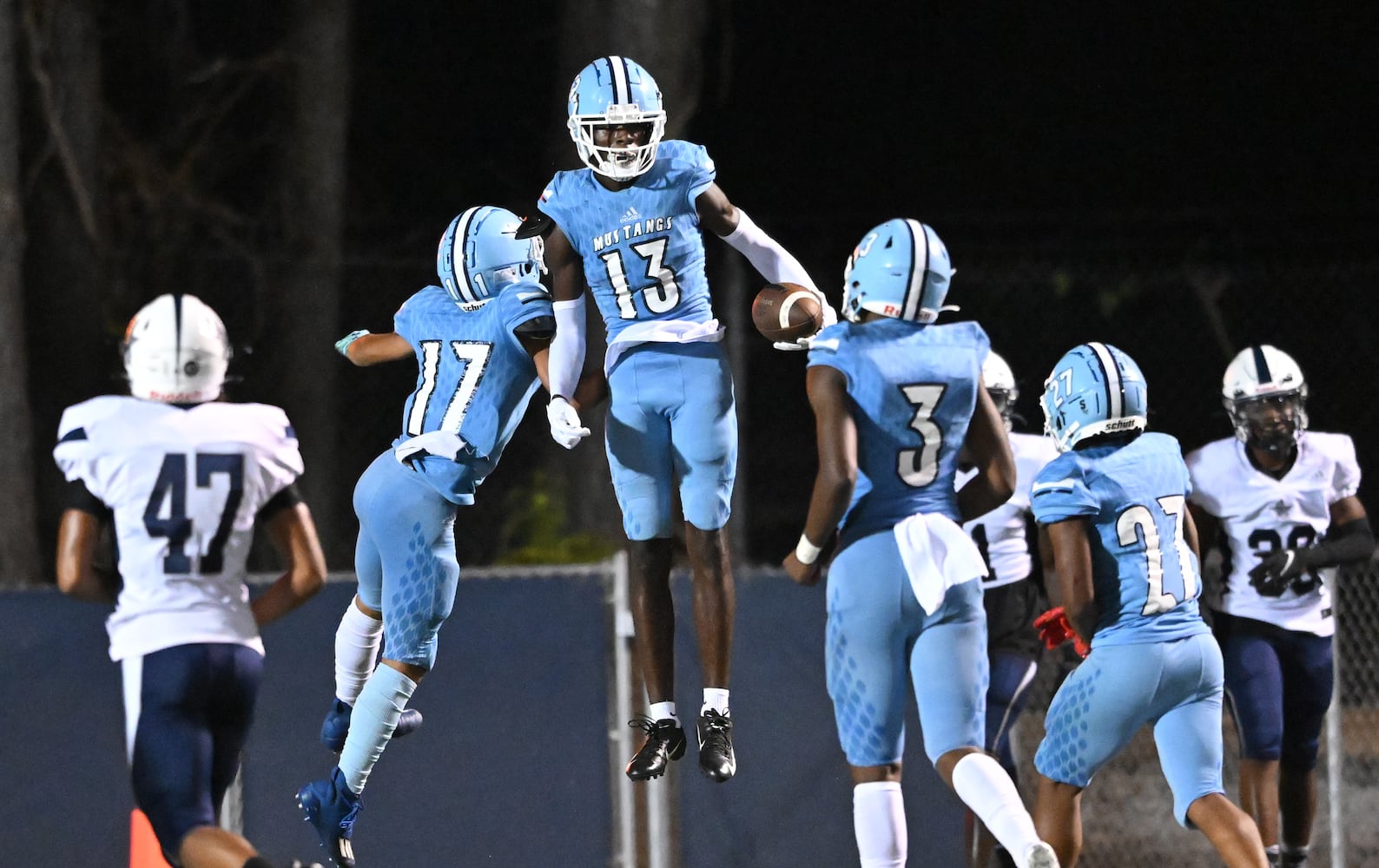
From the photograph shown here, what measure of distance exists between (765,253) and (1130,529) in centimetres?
139

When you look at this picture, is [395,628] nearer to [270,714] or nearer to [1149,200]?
[270,714]

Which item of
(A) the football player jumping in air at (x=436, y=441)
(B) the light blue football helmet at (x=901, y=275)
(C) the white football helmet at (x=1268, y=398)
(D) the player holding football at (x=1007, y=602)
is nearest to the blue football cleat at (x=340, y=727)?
(A) the football player jumping in air at (x=436, y=441)

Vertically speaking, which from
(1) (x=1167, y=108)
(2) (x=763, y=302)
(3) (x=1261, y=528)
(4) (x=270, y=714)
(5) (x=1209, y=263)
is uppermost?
(1) (x=1167, y=108)

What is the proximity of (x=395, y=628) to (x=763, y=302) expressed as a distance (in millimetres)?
1486

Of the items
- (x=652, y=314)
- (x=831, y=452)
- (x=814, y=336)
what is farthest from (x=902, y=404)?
(x=652, y=314)

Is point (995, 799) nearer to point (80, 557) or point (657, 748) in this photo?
point (657, 748)

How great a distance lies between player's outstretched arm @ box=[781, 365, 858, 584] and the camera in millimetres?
5324

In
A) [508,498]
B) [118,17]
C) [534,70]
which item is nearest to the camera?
[508,498]

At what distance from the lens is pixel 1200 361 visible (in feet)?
41.3

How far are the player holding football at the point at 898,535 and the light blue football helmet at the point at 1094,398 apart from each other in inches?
21.3

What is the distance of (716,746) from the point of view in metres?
5.66

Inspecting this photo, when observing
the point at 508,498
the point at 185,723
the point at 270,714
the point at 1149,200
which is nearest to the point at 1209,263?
the point at 1149,200

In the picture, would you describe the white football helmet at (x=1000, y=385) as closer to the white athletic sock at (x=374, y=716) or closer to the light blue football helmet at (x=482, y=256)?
the light blue football helmet at (x=482, y=256)

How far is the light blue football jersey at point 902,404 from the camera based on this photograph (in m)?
5.39
